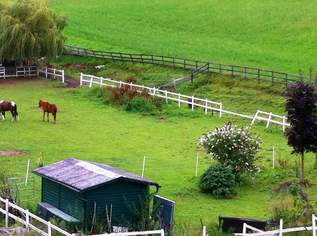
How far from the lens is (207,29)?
78938 mm

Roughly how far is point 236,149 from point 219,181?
2173mm

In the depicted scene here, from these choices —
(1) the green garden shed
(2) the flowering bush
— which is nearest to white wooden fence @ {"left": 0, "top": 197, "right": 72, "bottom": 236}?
(1) the green garden shed

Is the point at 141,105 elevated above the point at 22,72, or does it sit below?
below

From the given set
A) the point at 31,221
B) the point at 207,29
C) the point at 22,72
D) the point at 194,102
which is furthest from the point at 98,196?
the point at 207,29

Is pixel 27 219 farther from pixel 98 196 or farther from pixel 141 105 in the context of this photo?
pixel 141 105

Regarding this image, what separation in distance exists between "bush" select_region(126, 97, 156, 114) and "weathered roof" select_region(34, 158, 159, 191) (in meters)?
22.3

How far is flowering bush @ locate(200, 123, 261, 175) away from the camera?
33.5 m

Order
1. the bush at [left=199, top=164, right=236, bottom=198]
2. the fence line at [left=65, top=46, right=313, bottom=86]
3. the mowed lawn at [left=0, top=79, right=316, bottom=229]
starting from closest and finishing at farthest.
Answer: the mowed lawn at [left=0, top=79, right=316, bottom=229], the bush at [left=199, top=164, right=236, bottom=198], the fence line at [left=65, top=46, right=313, bottom=86]

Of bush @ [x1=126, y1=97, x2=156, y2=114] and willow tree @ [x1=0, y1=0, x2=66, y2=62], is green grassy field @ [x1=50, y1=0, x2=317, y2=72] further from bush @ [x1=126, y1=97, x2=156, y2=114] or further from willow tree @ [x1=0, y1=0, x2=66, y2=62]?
bush @ [x1=126, y1=97, x2=156, y2=114]

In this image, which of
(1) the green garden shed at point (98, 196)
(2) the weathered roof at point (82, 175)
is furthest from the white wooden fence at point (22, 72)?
(1) the green garden shed at point (98, 196)

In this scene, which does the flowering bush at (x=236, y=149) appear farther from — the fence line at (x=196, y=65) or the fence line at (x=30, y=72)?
the fence line at (x=30, y=72)

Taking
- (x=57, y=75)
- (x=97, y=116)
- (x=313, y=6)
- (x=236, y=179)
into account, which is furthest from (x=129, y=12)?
(x=236, y=179)

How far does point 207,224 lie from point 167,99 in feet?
81.3

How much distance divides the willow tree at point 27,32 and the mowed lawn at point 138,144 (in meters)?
6.37
